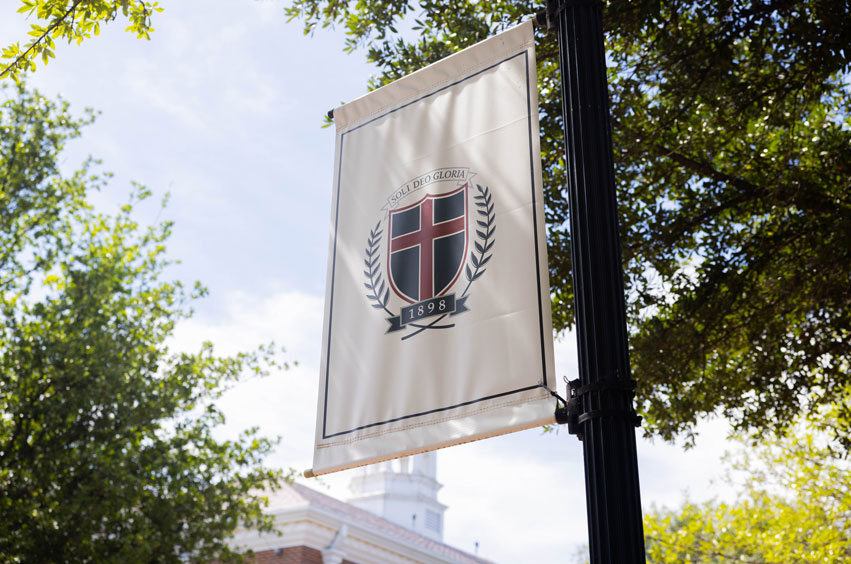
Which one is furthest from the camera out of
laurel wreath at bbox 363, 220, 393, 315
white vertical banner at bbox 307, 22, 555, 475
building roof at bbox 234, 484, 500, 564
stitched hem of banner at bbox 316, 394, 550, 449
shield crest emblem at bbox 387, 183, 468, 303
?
building roof at bbox 234, 484, 500, 564

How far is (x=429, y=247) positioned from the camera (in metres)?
3.43

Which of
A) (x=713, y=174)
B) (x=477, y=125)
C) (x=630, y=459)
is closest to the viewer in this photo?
(x=630, y=459)

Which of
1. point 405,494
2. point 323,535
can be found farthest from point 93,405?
point 405,494

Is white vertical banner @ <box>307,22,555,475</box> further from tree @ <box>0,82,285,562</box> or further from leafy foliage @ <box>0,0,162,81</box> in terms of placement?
tree @ <box>0,82,285,562</box>

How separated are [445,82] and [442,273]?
1.06 m

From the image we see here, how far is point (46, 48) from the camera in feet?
13.4

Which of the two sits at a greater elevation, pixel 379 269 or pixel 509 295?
pixel 379 269

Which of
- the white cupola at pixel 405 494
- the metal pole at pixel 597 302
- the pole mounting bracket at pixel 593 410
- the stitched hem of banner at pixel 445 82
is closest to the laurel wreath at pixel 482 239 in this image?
the metal pole at pixel 597 302

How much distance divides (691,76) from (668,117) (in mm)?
396

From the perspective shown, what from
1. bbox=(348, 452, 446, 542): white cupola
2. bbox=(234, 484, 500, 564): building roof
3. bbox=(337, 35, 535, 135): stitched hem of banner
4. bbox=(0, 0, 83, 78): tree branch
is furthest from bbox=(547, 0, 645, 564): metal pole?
bbox=(348, 452, 446, 542): white cupola

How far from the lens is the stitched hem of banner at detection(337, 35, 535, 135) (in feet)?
11.9

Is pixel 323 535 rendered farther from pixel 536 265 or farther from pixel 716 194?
pixel 536 265

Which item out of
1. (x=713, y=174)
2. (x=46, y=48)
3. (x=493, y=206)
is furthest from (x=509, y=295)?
(x=713, y=174)

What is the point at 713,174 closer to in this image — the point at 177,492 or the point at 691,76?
the point at 691,76
